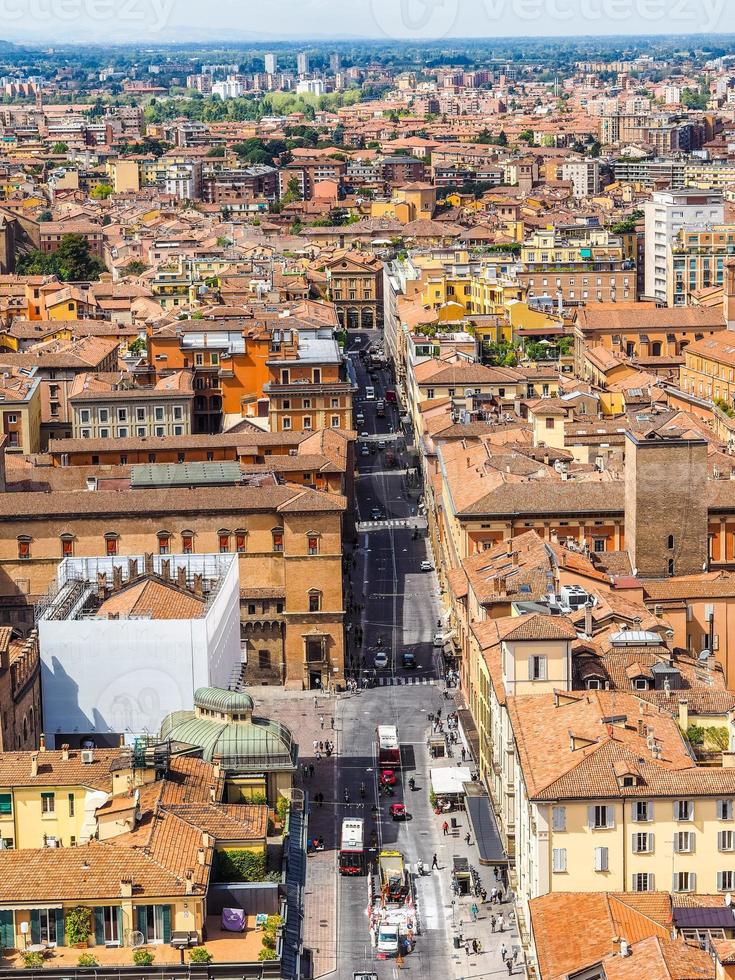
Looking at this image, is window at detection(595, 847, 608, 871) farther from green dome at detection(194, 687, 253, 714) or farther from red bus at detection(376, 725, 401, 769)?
red bus at detection(376, 725, 401, 769)

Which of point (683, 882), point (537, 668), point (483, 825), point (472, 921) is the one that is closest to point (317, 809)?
point (483, 825)

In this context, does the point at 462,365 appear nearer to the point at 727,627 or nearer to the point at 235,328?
the point at 235,328

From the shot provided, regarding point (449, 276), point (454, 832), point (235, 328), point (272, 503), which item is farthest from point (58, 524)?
point (449, 276)

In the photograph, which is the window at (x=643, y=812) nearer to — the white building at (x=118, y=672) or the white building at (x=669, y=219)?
the white building at (x=118, y=672)

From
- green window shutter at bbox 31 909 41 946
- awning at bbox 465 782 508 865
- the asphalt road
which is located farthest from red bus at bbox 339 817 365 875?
green window shutter at bbox 31 909 41 946

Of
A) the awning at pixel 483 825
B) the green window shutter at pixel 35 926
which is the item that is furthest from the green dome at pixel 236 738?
the green window shutter at pixel 35 926
